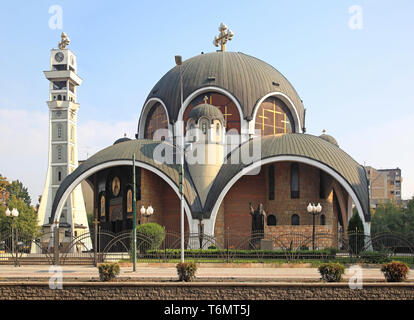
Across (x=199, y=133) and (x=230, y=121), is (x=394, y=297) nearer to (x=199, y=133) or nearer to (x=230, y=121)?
(x=199, y=133)

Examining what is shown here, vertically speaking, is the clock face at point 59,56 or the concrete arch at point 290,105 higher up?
the clock face at point 59,56

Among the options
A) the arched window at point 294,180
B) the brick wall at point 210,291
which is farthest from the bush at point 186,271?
the arched window at point 294,180

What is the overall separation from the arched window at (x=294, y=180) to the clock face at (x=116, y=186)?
34.8ft

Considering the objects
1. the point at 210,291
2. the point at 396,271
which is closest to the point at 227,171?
the point at 396,271

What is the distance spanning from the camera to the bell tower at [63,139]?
1770 inches

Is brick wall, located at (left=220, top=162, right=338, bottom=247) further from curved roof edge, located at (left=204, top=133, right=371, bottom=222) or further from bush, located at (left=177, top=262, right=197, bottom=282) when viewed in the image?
bush, located at (left=177, top=262, right=197, bottom=282)

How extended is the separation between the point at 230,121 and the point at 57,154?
1782cm

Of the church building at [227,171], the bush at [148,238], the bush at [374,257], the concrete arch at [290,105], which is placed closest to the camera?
the bush at [374,257]

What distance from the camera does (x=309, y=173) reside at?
31.1 meters

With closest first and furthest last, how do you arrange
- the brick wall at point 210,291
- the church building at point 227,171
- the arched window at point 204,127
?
1. the brick wall at point 210,291
2. the church building at point 227,171
3. the arched window at point 204,127

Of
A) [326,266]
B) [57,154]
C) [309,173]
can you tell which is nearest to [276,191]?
[309,173]

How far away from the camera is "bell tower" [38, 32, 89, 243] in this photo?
148 ft

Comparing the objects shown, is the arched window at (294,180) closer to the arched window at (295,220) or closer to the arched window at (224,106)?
the arched window at (295,220)

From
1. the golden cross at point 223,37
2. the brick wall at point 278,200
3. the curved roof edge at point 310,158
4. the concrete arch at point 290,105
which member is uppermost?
the golden cross at point 223,37
